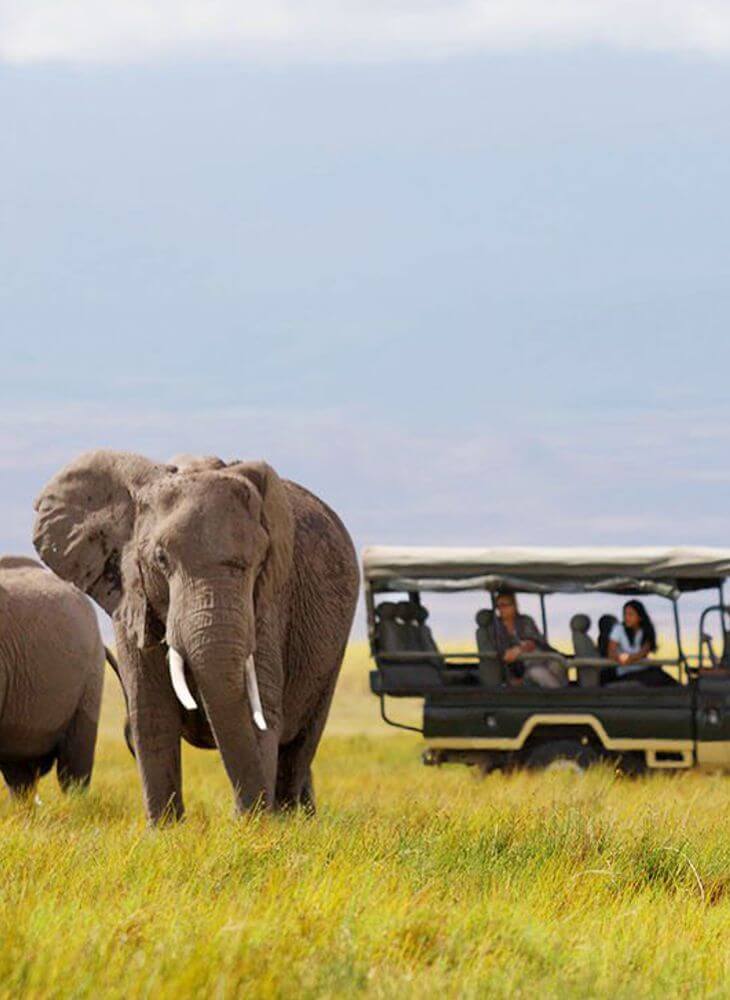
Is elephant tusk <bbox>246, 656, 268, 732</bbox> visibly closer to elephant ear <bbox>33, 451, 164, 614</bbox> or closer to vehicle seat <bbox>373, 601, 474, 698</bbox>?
elephant ear <bbox>33, 451, 164, 614</bbox>

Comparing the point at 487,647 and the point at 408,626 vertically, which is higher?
the point at 408,626

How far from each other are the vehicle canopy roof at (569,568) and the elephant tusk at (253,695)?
302 inches

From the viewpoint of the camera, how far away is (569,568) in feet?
60.6

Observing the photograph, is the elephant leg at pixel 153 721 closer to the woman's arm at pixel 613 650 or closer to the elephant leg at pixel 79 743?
the elephant leg at pixel 79 743

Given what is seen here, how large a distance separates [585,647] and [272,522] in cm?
756

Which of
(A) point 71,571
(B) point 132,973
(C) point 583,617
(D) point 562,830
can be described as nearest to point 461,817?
(D) point 562,830

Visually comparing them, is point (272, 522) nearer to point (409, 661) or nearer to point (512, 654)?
point (512, 654)

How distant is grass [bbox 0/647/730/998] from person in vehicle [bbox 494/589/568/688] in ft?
19.3

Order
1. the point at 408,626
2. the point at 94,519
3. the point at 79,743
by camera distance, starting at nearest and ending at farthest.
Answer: the point at 94,519, the point at 79,743, the point at 408,626

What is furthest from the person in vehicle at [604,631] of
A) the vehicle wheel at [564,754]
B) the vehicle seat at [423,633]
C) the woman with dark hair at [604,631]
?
the vehicle seat at [423,633]

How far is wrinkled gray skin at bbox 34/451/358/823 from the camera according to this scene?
35.2 ft

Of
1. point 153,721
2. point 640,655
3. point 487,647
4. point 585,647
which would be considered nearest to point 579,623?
point 585,647

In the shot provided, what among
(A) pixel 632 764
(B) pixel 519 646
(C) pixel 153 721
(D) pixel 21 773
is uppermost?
(C) pixel 153 721

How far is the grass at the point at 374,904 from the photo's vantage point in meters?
6.27
